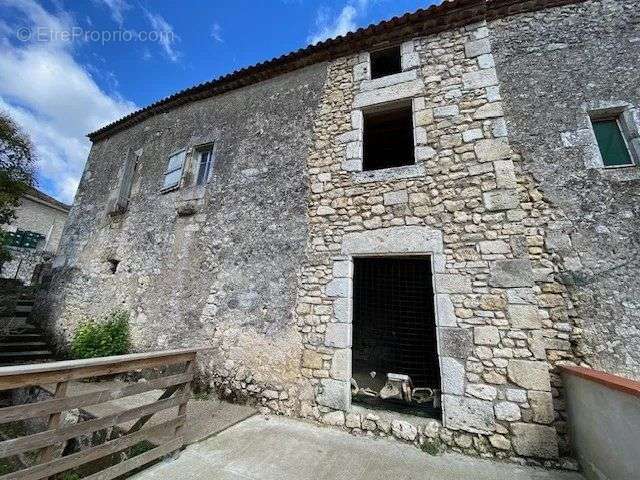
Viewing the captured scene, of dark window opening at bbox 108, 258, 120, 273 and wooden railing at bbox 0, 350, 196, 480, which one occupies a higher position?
dark window opening at bbox 108, 258, 120, 273

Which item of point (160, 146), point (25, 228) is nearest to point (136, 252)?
point (160, 146)

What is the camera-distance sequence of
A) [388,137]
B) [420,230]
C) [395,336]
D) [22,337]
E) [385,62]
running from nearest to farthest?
[420,230] < [385,62] < [395,336] < [388,137] < [22,337]

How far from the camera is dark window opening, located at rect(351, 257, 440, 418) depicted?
3.91 metres

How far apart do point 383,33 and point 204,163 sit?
4.40m

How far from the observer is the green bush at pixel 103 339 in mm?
5176

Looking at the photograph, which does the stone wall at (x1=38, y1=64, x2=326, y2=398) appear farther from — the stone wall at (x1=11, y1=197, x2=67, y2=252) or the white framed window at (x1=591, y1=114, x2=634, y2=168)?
the stone wall at (x1=11, y1=197, x2=67, y2=252)

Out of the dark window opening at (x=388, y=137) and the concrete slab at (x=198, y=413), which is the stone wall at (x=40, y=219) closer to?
the concrete slab at (x=198, y=413)

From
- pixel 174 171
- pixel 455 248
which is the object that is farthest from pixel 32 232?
pixel 455 248

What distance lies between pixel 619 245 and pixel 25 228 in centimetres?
2236

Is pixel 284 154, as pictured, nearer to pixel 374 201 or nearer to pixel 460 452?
pixel 374 201

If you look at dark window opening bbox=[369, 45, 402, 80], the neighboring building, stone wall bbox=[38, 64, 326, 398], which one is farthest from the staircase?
dark window opening bbox=[369, 45, 402, 80]

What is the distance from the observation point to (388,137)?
19.8 feet

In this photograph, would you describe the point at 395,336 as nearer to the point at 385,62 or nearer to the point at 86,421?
the point at 86,421

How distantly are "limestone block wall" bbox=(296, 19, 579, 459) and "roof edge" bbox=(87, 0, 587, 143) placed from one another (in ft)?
0.73
